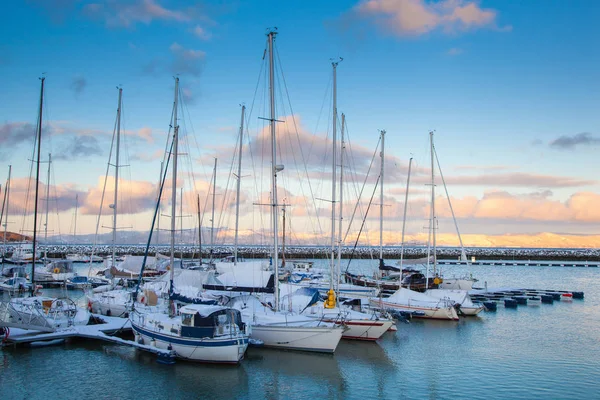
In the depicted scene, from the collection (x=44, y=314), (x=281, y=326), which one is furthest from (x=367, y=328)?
→ (x=44, y=314)

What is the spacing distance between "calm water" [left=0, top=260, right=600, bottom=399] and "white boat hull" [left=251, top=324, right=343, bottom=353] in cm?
48

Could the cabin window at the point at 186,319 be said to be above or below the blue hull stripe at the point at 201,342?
above

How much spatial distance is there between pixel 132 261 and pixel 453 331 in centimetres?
3229

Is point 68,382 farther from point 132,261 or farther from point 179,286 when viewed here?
point 132,261

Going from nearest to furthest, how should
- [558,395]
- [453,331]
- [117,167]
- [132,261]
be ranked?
[558,395] < [453,331] < [117,167] < [132,261]

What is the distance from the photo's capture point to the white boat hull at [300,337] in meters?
24.7

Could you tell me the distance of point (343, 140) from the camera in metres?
38.1

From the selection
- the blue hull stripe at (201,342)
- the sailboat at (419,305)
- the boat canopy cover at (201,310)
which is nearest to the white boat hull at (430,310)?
the sailboat at (419,305)

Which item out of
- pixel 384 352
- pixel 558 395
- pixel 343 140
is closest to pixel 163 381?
pixel 384 352

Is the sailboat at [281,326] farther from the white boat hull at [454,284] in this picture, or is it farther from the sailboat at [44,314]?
the white boat hull at [454,284]

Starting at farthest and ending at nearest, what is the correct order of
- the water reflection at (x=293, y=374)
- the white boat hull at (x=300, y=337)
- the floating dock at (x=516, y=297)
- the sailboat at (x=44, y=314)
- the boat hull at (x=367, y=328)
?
the floating dock at (x=516, y=297)
the boat hull at (x=367, y=328)
the sailboat at (x=44, y=314)
the white boat hull at (x=300, y=337)
the water reflection at (x=293, y=374)

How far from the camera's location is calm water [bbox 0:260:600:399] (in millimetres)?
19547

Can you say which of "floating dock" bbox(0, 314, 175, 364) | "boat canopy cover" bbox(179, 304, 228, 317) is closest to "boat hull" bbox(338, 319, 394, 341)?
"boat canopy cover" bbox(179, 304, 228, 317)

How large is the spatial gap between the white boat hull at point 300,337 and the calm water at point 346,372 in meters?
0.48
